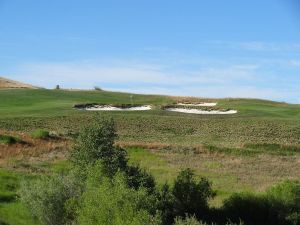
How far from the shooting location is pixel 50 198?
30641 mm

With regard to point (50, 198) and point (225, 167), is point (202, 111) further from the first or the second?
point (50, 198)

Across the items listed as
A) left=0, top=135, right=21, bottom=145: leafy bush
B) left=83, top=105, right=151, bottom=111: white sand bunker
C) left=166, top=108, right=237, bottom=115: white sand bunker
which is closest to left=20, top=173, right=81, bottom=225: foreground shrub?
left=0, top=135, right=21, bottom=145: leafy bush

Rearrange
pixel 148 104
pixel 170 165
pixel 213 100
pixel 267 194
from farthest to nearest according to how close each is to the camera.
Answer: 1. pixel 213 100
2. pixel 148 104
3. pixel 170 165
4. pixel 267 194

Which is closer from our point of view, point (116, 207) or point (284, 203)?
point (116, 207)

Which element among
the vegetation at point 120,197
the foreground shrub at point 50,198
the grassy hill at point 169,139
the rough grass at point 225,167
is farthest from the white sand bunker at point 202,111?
the foreground shrub at point 50,198

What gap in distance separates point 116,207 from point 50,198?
7.42 m

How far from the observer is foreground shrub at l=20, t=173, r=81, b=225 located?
3029cm

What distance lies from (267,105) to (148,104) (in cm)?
1812

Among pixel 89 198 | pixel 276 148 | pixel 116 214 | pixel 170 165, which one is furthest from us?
pixel 276 148

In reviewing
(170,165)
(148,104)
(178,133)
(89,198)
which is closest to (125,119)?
(178,133)

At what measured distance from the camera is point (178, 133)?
225 ft

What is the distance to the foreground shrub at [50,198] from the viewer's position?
30.3m

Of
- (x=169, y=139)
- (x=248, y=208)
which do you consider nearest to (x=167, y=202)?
(x=248, y=208)

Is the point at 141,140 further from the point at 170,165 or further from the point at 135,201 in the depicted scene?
the point at 135,201
